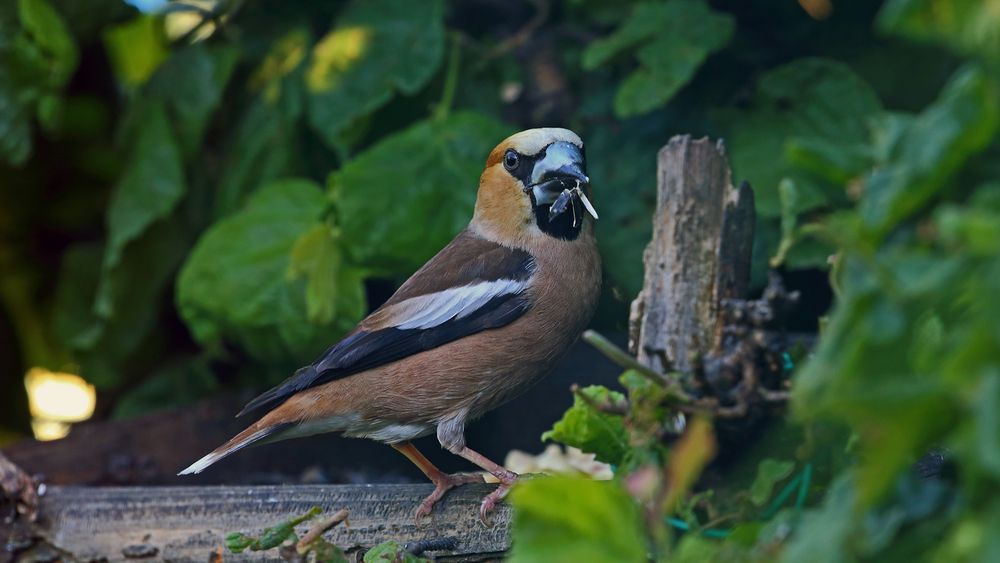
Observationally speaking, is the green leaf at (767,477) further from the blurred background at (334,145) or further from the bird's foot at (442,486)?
the blurred background at (334,145)

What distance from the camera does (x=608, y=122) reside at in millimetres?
3414

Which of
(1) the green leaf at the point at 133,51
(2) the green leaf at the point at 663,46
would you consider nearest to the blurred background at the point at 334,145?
(2) the green leaf at the point at 663,46

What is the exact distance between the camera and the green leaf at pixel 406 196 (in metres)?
3.05

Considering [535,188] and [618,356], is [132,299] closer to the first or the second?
[535,188]

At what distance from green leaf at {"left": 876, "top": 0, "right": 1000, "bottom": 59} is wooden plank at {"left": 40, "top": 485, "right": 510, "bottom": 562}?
1334 millimetres

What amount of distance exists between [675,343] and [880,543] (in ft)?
3.62

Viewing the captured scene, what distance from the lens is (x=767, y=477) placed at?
1.71m

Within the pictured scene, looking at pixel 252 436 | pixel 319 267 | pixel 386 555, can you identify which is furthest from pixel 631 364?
pixel 319 267

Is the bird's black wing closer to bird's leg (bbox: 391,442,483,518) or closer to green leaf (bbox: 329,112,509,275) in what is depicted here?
bird's leg (bbox: 391,442,483,518)

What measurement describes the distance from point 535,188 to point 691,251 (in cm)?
42

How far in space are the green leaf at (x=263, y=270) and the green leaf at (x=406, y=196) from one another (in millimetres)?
137

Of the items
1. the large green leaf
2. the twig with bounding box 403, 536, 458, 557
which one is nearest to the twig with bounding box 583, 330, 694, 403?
the twig with bounding box 403, 536, 458, 557

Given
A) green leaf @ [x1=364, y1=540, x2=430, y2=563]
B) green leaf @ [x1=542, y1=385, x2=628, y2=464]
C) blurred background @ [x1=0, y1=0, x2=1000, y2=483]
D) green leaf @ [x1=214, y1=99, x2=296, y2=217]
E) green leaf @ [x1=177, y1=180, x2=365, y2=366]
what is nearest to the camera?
green leaf @ [x1=364, y1=540, x2=430, y2=563]

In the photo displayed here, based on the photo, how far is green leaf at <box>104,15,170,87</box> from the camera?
4289 mm
